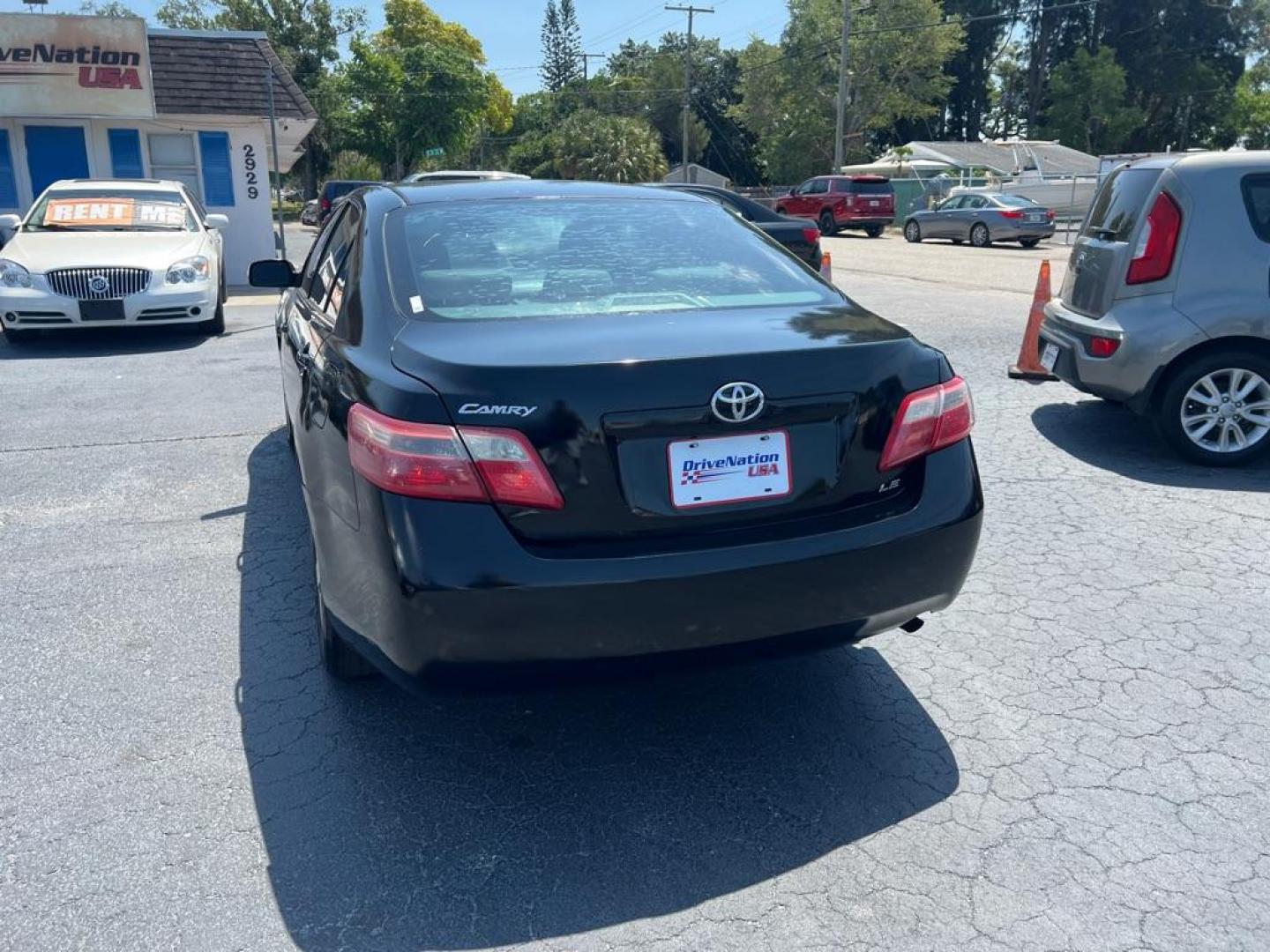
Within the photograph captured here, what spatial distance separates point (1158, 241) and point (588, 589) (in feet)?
15.2

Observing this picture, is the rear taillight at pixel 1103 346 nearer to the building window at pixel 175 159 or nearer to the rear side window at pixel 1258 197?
the rear side window at pixel 1258 197

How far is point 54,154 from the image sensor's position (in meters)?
16.0

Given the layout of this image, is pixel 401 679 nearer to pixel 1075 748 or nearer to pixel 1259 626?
pixel 1075 748

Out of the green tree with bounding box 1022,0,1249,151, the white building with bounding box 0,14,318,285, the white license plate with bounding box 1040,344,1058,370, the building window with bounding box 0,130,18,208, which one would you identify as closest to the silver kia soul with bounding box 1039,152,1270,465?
the white license plate with bounding box 1040,344,1058,370

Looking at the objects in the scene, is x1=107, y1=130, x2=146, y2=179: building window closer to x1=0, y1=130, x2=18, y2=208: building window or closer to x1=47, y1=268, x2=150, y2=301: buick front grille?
x1=0, y1=130, x2=18, y2=208: building window

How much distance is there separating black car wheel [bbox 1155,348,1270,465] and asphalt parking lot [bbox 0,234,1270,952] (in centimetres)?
103

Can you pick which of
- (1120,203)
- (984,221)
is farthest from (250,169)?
(984,221)

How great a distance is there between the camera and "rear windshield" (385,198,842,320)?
306 cm

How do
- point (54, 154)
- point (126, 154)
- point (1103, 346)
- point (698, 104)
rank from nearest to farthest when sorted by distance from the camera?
1. point (1103, 346)
2. point (54, 154)
3. point (126, 154)
4. point (698, 104)

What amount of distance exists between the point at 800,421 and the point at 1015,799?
1.19 m

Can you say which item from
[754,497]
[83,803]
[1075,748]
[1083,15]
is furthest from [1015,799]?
[1083,15]

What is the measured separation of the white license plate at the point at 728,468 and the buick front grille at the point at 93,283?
8.32 m

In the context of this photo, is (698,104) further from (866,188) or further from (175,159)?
(175,159)

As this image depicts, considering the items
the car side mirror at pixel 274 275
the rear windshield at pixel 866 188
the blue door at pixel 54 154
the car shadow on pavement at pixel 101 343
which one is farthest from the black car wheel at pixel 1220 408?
the rear windshield at pixel 866 188
